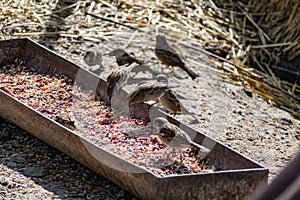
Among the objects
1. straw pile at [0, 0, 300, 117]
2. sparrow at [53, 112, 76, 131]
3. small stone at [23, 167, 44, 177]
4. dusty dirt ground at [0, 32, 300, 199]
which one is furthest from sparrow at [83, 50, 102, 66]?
small stone at [23, 167, 44, 177]

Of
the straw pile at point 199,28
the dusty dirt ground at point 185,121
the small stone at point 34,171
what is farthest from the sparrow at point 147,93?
the straw pile at point 199,28

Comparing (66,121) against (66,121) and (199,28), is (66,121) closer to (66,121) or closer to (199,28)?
(66,121)

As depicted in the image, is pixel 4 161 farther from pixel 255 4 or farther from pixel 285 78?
pixel 255 4

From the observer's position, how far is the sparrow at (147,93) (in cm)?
447

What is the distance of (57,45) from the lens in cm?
650

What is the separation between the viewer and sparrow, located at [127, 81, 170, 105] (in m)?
4.47

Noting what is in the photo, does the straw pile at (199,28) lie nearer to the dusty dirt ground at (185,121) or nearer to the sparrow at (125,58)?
the dusty dirt ground at (185,121)

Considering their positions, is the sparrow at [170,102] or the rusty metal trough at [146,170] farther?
the sparrow at [170,102]

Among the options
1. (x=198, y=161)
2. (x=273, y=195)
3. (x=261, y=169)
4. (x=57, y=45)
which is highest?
(x=273, y=195)

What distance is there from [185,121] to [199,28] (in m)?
2.43

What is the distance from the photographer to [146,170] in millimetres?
3281

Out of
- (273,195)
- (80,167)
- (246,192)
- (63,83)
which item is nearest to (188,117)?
(63,83)

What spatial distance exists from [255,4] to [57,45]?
294cm

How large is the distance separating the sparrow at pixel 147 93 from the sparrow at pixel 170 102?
60 millimetres
